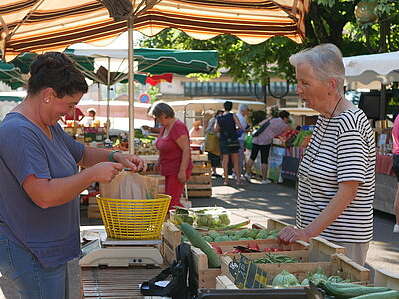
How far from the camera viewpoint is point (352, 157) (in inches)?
142

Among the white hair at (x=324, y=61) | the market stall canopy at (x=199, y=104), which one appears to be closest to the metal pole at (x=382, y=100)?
the market stall canopy at (x=199, y=104)

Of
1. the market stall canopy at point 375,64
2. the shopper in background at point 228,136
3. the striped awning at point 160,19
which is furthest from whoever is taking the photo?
the shopper in background at point 228,136

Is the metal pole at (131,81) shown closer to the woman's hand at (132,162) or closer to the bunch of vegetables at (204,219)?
the bunch of vegetables at (204,219)

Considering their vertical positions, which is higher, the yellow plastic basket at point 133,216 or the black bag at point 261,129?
the black bag at point 261,129

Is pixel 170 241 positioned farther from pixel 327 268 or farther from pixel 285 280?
pixel 285 280

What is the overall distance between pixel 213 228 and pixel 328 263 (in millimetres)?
1491

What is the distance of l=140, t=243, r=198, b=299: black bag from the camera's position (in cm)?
321

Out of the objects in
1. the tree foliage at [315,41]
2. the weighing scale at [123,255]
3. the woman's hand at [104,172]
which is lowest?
the weighing scale at [123,255]

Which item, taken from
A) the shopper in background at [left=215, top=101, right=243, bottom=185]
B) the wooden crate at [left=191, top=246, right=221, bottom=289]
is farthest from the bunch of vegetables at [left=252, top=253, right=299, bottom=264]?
the shopper in background at [left=215, top=101, right=243, bottom=185]

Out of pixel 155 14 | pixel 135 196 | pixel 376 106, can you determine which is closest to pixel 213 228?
pixel 135 196

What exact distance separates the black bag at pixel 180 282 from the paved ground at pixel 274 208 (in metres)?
4.86

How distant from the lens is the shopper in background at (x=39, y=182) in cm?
309

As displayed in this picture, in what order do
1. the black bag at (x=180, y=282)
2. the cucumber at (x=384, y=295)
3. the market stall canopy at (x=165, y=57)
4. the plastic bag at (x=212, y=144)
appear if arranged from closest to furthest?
the cucumber at (x=384, y=295) → the black bag at (x=180, y=282) → the market stall canopy at (x=165, y=57) → the plastic bag at (x=212, y=144)

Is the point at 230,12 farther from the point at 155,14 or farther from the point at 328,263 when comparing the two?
the point at 328,263
